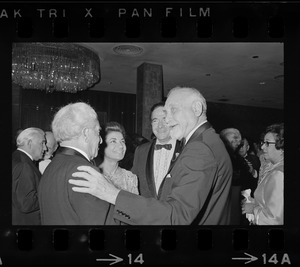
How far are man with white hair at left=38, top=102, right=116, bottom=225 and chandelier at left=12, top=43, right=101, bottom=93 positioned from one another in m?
0.28

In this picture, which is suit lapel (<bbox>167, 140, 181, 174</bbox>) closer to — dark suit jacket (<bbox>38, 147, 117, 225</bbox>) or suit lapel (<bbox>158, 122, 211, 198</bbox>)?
suit lapel (<bbox>158, 122, 211, 198</bbox>)

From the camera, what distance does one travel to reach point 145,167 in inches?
112

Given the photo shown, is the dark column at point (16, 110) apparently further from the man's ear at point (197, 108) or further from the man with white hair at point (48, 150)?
the man's ear at point (197, 108)

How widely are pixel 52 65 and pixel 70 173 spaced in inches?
34.4

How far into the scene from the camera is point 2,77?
284 centimetres

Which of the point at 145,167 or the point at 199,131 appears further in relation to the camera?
the point at 145,167

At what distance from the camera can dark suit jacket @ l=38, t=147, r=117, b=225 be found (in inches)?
97.3

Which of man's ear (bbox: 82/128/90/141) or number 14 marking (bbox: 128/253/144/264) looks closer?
man's ear (bbox: 82/128/90/141)

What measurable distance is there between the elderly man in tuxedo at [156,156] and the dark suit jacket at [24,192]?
0.67 m
